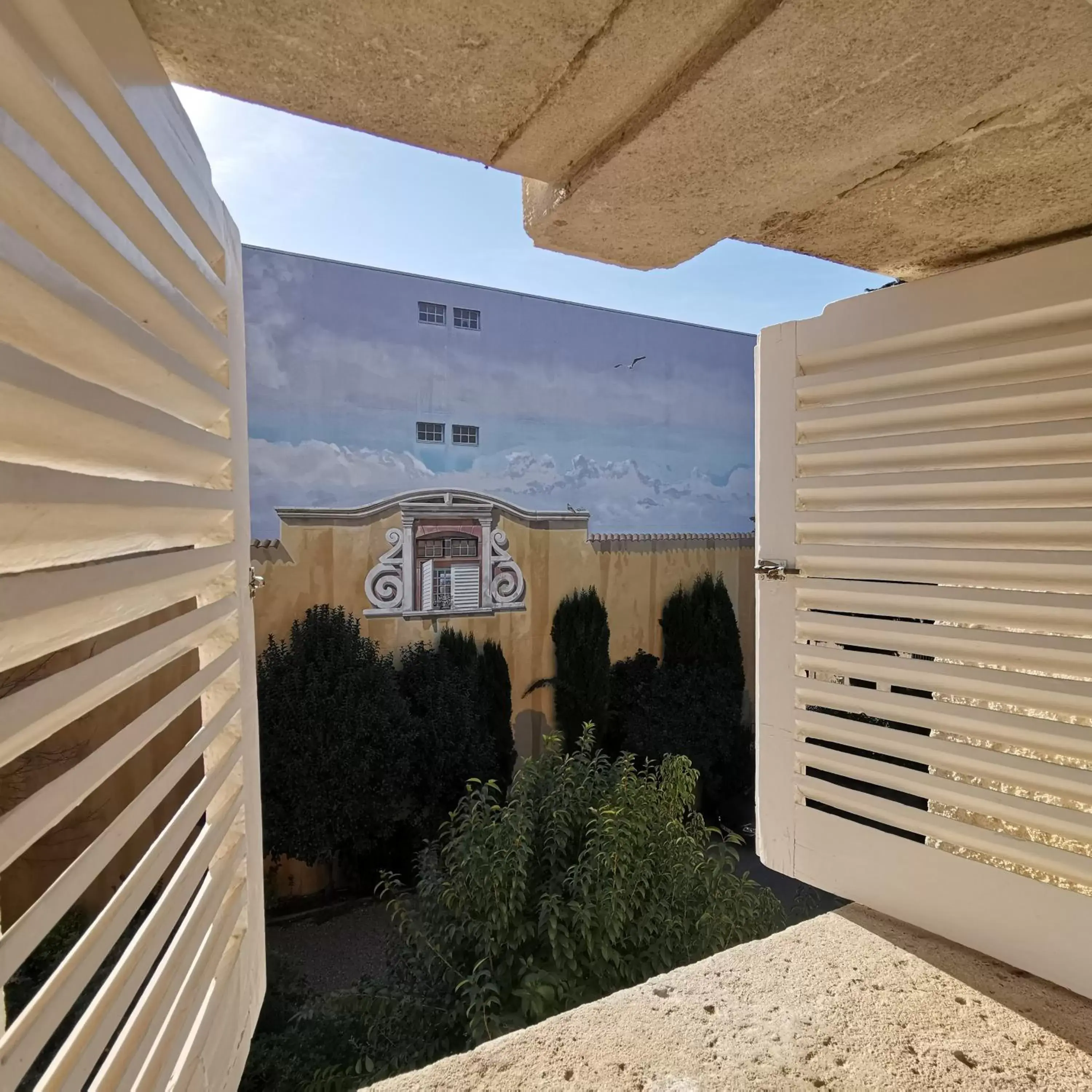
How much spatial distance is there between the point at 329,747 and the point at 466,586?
2.12 metres

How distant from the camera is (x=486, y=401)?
7766mm

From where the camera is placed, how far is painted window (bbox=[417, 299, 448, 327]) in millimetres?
7305

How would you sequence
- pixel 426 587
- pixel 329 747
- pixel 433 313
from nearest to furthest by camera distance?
pixel 329 747 < pixel 426 587 < pixel 433 313

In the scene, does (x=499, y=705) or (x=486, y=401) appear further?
(x=486, y=401)

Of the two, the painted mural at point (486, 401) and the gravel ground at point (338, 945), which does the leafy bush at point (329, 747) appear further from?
the painted mural at point (486, 401)

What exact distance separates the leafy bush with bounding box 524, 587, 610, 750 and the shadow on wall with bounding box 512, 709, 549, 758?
0.17 meters

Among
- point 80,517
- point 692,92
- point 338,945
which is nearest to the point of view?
point 80,517

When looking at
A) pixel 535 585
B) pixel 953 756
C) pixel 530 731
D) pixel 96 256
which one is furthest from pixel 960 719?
pixel 530 731

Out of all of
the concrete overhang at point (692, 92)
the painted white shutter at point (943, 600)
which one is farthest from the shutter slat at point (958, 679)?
the concrete overhang at point (692, 92)

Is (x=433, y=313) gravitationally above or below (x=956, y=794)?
above

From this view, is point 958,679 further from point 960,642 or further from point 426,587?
point 426,587

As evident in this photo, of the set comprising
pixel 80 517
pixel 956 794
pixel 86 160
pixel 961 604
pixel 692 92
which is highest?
pixel 692 92

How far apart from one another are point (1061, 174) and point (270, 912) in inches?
277

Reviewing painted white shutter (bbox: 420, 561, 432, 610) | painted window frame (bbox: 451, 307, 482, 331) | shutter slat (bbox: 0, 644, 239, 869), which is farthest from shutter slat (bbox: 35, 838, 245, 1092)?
painted window frame (bbox: 451, 307, 482, 331)
